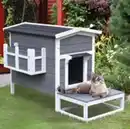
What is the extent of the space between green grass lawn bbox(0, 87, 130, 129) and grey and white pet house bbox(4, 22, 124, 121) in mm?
150

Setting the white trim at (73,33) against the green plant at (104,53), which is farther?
the green plant at (104,53)

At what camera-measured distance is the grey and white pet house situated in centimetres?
616

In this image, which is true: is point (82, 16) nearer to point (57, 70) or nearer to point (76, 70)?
point (76, 70)

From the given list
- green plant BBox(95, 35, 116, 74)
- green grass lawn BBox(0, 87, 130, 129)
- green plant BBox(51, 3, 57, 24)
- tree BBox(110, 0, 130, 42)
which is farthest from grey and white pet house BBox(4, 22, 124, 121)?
green plant BBox(51, 3, 57, 24)

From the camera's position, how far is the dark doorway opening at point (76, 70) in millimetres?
6562

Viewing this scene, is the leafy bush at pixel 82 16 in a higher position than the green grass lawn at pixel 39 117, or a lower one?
higher

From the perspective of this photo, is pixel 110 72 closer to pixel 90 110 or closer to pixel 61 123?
pixel 90 110

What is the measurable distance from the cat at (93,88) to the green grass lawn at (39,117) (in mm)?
388

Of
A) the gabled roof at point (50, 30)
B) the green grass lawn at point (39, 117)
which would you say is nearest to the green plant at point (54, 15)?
the gabled roof at point (50, 30)

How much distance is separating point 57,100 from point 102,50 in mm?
2966

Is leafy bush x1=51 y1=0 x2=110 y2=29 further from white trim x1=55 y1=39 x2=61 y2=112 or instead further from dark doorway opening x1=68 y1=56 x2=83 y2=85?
white trim x1=55 y1=39 x2=61 y2=112

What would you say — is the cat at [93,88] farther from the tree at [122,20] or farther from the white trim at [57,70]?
the tree at [122,20]

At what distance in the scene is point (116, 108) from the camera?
6.40 m

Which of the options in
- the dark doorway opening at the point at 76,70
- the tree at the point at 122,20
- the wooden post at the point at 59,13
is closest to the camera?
the tree at the point at 122,20
